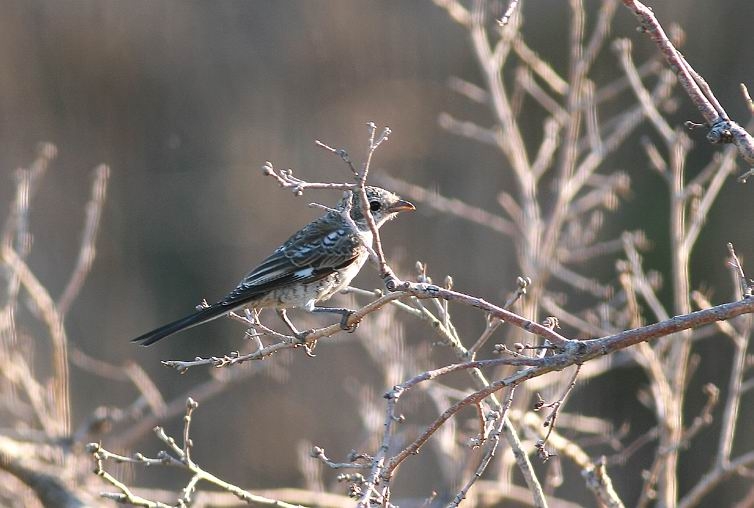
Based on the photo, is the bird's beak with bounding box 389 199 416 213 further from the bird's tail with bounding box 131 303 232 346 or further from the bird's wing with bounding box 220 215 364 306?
the bird's tail with bounding box 131 303 232 346

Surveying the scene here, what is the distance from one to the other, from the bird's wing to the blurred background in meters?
4.28

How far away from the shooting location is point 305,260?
4.91 meters

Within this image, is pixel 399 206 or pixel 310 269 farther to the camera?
pixel 399 206

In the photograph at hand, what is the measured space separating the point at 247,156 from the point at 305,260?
6001mm

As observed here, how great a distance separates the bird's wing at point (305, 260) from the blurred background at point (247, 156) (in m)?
4.28

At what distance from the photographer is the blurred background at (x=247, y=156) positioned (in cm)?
973

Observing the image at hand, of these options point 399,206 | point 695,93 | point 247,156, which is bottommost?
point 695,93

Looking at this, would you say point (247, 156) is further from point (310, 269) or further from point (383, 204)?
point (310, 269)

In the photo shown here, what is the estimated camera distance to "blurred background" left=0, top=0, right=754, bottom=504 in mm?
9727

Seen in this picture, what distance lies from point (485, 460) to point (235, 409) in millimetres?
8603

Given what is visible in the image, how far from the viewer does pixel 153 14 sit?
10477 mm

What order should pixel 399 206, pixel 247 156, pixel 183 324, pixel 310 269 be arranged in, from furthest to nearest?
pixel 247 156
pixel 399 206
pixel 310 269
pixel 183 324

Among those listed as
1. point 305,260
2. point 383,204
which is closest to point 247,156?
point 383,204

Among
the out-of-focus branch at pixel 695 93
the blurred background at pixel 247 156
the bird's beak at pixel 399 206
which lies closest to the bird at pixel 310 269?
the bird's beak at pixel 399 206
